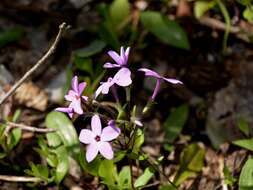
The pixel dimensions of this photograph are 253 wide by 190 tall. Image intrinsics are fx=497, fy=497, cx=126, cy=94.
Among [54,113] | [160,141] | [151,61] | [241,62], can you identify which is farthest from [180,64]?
[54,113]

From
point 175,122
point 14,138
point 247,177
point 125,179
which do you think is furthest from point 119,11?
point 247,177

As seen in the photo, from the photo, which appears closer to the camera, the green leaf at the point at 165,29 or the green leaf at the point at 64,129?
the green leaf at the point at 64,129

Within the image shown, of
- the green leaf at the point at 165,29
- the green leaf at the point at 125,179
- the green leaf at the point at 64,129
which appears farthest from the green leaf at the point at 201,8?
the green leaf at the point at 125,179

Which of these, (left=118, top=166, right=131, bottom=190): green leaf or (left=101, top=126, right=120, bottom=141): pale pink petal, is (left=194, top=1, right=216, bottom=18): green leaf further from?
(left=101, top=126, right=120, bottom=141): pale pink petal

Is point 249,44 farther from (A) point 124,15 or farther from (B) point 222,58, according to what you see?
(A) point 124,15

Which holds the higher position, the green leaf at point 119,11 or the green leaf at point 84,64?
the green leaf at point 119,11

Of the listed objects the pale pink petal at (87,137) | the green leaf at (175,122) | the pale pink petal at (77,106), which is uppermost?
the pale pink petal at (77,106)

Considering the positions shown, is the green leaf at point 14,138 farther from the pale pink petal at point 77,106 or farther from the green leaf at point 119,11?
the green leaf at point 119,11

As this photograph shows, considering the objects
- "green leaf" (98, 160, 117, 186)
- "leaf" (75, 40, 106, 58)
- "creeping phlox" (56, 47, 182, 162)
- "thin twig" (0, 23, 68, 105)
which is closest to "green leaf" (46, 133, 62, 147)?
"green leaf" (98, 160, 117, 186)
